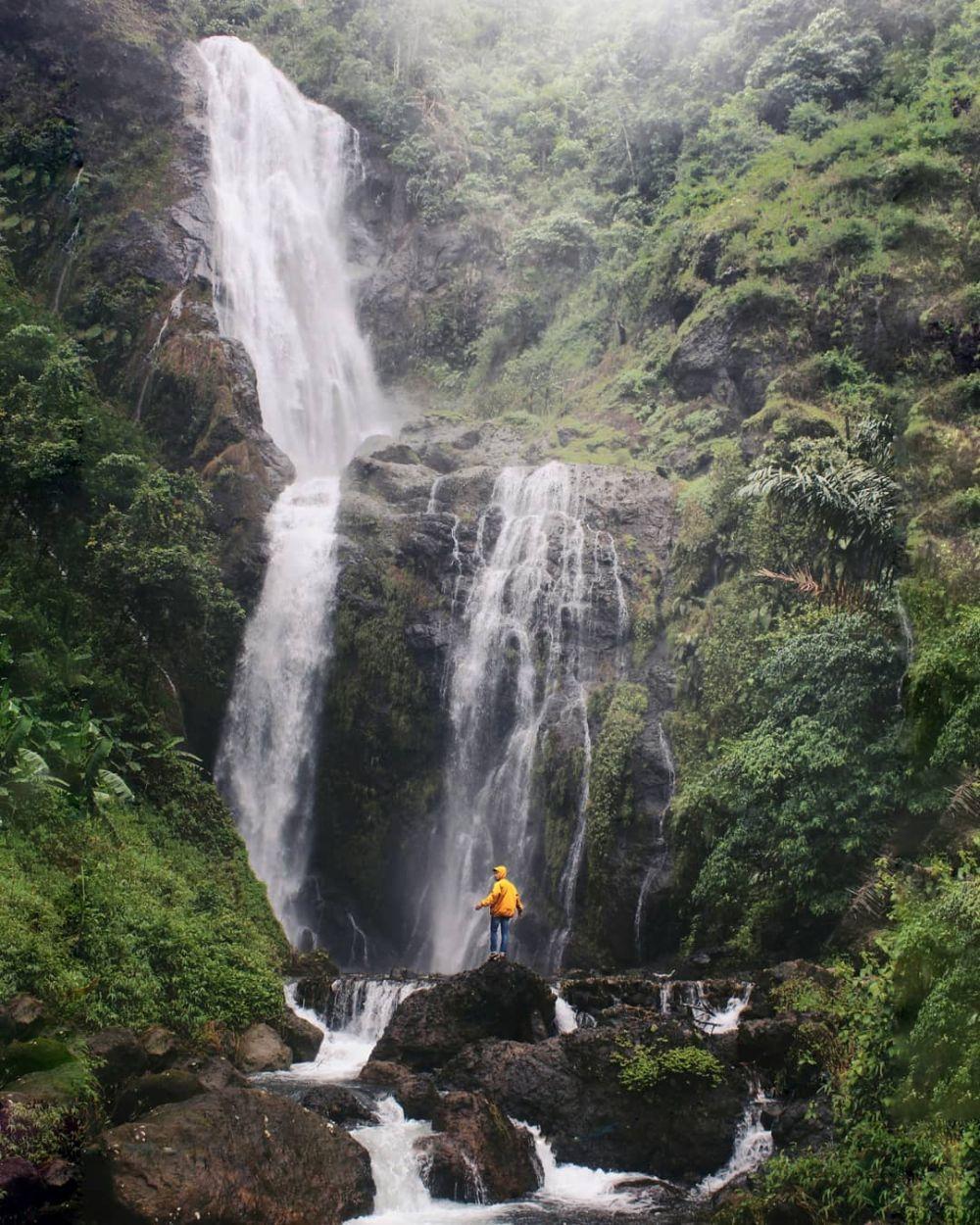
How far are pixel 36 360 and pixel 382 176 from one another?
1890 cm

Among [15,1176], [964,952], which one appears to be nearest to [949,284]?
[964,952]

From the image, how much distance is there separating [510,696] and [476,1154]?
10.6 m

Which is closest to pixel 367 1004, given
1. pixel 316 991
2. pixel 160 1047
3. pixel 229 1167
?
pixel 316 991

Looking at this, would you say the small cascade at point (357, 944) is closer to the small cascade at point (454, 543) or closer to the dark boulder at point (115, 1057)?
the small cascade at point (454, 543)

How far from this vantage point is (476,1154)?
1004 cm

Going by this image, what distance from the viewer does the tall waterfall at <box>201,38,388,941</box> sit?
2019 cm

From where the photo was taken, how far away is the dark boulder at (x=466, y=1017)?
12.5 metres

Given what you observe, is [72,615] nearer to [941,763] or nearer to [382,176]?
[941,763]

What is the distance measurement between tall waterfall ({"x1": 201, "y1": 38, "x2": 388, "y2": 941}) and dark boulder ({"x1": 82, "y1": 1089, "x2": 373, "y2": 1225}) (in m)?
10.6

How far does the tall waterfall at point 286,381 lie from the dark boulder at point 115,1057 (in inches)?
389

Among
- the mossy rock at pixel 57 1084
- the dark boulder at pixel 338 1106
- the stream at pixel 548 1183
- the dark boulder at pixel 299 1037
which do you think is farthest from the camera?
the dark boulder at pixel 299 1037

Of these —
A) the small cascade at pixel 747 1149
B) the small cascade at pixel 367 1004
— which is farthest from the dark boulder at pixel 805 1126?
the small cascade at pixel 367 1004

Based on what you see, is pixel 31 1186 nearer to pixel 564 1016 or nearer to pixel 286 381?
pixel 564 1016

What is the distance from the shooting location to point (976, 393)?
50.8 ft
